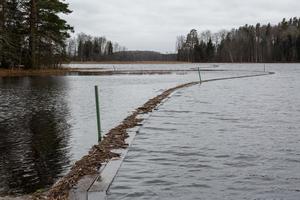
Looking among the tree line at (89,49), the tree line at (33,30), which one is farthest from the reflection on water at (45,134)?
the tree line at (89,49)

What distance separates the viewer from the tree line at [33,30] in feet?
172

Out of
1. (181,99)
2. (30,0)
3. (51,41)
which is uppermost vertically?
(30,0)

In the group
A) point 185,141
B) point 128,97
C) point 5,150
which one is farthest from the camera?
point 128,97

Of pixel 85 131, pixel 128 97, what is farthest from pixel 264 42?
pixel 85 131

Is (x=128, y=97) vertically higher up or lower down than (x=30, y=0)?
lower down

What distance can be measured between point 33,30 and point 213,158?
47.8 m

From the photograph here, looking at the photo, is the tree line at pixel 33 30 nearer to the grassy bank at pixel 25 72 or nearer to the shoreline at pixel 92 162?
the grassy bank at pixel 25 72

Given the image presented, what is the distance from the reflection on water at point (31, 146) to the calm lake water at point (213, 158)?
133 centimetres

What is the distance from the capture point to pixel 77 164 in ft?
27.4

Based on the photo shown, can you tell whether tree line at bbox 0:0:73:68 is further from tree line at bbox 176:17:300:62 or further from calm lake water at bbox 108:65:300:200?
tree line at bbox 176:17:300:62

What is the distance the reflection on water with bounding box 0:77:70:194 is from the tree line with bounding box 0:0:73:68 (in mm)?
36044

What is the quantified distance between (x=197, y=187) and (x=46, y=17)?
5034 cm

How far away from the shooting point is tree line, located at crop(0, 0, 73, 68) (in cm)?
5247

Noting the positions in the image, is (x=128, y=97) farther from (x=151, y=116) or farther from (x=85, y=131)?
(x=85, y=131)
